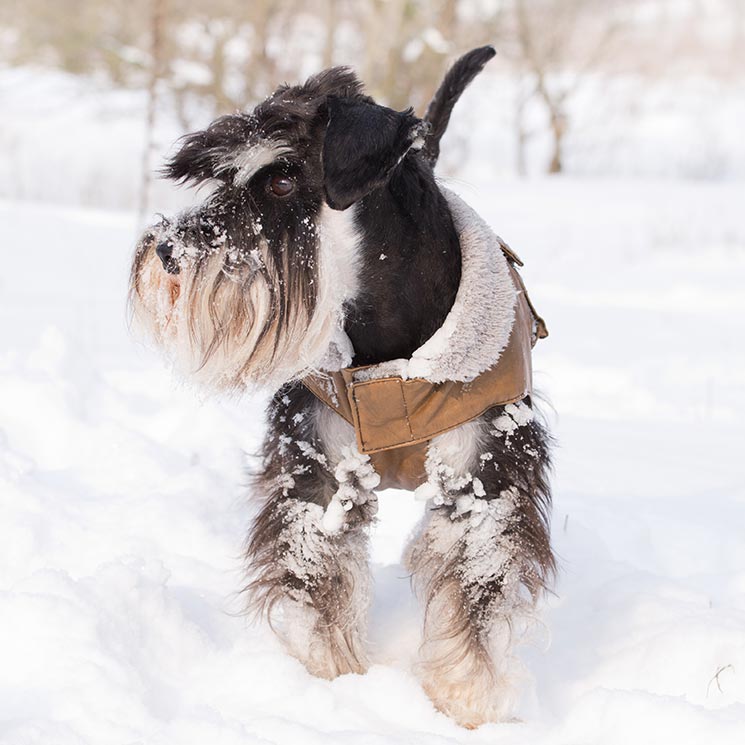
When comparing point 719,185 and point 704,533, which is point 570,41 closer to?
point 719,185

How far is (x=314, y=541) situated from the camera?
2.17 meters

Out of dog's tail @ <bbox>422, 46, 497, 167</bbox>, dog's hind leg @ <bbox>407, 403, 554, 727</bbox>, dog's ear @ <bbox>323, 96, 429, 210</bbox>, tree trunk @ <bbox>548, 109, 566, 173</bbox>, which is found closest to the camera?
dog's ear @ <bbox>323, 96, 429, 210</bbox>

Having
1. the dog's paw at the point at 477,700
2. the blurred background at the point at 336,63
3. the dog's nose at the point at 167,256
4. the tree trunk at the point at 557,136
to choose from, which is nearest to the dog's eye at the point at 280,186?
the dog's nose at the point at 167,256

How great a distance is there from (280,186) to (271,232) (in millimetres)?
99

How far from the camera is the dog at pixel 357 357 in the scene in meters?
1.91

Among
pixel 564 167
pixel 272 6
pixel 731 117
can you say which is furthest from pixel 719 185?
pixel 731 117

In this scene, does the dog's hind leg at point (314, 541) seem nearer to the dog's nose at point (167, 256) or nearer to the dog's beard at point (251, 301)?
the dog's beard at point (251, 301)

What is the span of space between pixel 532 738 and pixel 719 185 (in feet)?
41.8

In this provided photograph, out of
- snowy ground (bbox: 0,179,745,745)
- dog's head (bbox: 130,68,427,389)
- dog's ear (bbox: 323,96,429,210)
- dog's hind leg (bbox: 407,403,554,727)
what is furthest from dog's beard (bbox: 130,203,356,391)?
snowy ground (bbox: 0,179,745,745)

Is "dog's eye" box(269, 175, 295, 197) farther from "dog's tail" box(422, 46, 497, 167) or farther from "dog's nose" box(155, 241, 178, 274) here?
"dog's tail" box(422, 46, 497, 167)

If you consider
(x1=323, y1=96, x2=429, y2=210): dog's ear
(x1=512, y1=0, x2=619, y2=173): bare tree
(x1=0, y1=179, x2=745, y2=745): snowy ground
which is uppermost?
(x1=512, y1=0, x2=619, y2=173): bare tree

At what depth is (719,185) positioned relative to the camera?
13336mm

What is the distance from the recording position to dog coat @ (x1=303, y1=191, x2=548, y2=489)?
201 centimetres

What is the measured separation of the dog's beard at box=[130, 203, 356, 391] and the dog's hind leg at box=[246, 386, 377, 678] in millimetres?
185
